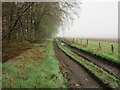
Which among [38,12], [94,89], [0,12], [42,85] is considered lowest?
[94,89]

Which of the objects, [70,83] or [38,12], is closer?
[70,83]

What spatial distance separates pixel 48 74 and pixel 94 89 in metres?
3.01

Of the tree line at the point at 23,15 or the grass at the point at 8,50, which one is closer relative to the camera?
the grass at the point at 8,50

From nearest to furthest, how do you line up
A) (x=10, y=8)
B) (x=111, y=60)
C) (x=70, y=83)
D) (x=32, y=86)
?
(x=32, y=86) → (x=70, y=83) → (x=111, y=60) → (x=10, y=8)

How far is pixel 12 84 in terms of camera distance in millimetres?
6301

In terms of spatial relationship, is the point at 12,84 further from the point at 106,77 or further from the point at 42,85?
the point at 106,77

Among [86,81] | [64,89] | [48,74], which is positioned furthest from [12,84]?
[86,81]

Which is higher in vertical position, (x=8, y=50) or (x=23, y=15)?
(x=23, y=15)

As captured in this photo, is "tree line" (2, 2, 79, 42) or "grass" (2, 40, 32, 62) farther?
"tree line" (2, 2, 79, 42)

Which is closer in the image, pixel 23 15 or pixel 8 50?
pixel 8 50

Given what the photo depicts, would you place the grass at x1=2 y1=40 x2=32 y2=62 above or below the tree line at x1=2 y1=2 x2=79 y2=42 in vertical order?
below

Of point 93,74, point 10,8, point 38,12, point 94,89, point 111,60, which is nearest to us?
point 94,89

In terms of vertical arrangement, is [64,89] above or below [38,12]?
below

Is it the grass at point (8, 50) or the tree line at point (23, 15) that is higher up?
the tree line at point (23, 15)
